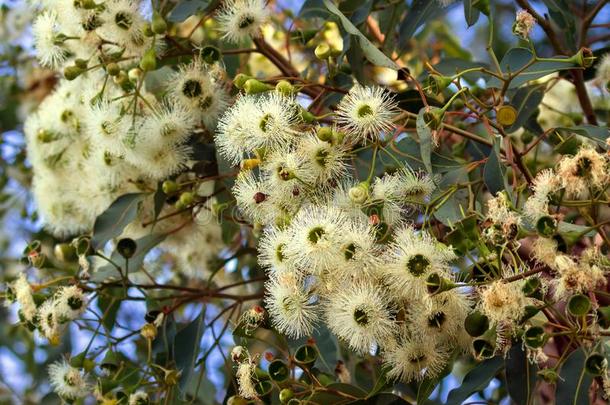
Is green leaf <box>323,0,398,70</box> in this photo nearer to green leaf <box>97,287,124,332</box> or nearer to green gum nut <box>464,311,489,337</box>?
green gum nut <box>464,311,489,337</box>

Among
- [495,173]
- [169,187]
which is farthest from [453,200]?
[169,187]

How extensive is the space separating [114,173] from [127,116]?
142 mm

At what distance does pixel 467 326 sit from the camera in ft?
4.04

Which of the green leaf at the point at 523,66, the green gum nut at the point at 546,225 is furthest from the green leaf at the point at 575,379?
the green leaf at the point at 523,66

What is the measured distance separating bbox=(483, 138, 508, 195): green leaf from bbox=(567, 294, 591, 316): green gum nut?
0.80 feet

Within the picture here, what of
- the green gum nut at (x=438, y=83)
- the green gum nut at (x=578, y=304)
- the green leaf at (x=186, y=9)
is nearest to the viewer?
the green gum nut at (x=578, y=304)

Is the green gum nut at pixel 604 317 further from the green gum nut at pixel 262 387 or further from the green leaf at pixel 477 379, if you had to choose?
the green gum nut at pixel 262 387

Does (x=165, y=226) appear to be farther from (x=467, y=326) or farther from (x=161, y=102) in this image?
(x=467, y=326)

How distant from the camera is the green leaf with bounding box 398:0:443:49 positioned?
1.83m

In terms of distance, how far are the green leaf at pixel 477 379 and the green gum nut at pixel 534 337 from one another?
0.22 metres

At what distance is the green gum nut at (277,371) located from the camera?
4.61ft

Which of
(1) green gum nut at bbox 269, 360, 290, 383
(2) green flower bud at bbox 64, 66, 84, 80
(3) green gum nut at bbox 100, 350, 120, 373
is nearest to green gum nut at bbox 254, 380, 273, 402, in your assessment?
(1) green gum nut at bbox 269, 360, 290, 383

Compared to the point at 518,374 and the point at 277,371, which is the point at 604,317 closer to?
the point at 518,374

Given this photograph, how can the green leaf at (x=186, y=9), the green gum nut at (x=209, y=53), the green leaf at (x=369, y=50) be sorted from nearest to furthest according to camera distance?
the green leaf at (x=369, y=50) < the green gum nut at (x=209, y=53) < the green leaf at (x=186, y=9)
